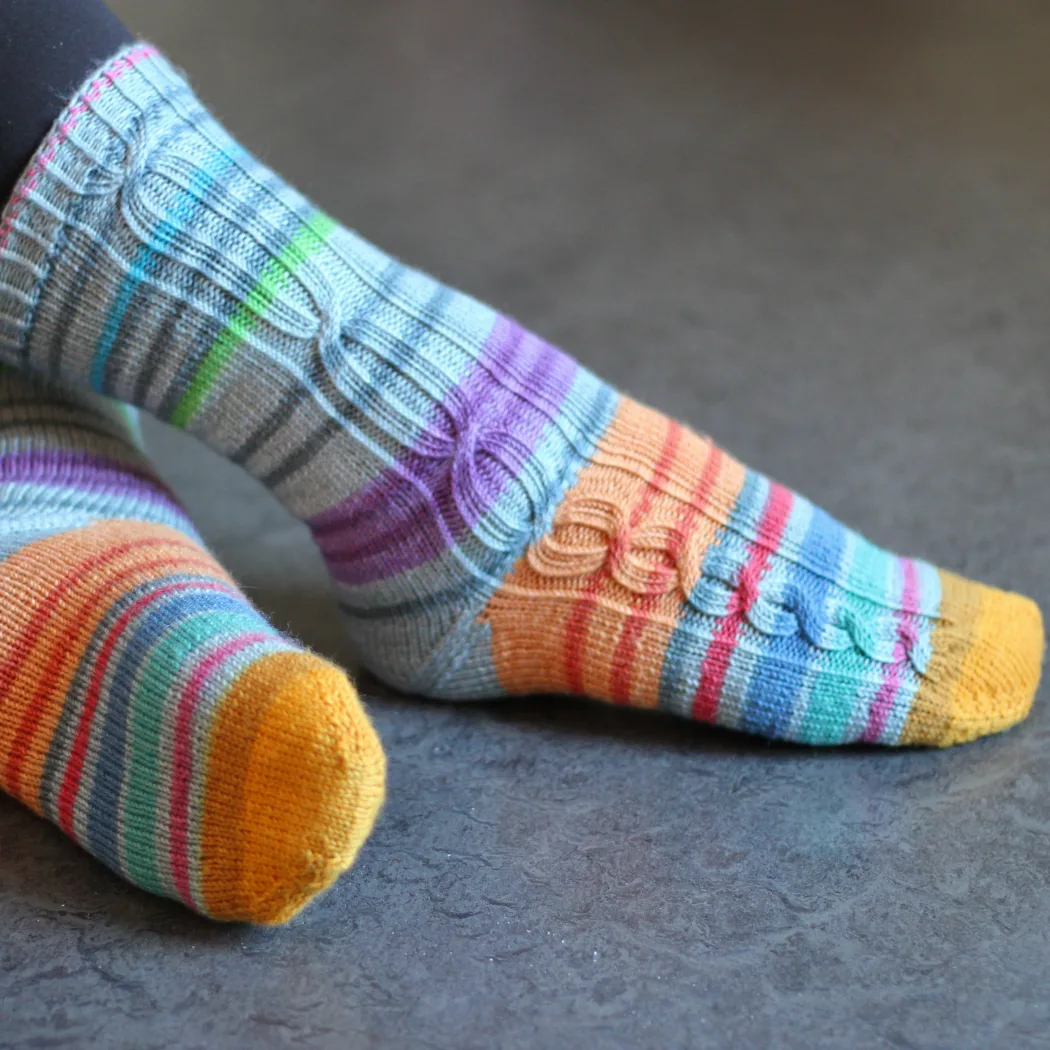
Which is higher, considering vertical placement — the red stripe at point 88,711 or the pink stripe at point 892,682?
the pink stripe at point 892,682

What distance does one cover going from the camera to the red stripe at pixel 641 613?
0.69 meters

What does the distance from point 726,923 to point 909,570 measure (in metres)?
0.24

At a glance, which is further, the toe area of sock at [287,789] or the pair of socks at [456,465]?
the pair of socks at [456,465]

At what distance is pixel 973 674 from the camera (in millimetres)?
699

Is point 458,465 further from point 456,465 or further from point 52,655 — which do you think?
point 52,655

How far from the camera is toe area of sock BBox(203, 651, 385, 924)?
1.77ft

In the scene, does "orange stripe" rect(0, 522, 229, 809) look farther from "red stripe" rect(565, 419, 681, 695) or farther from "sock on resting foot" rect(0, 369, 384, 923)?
"red stripe" rect(565, 419, 681, 695)

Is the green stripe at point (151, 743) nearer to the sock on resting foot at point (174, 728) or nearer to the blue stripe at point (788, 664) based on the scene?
the sock on resting foot at point (174, 728)

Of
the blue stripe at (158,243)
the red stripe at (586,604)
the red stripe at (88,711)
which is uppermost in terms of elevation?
the blue stripe at (158,243)

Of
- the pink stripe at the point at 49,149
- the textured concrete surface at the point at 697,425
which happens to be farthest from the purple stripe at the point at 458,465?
the pink stripe at the point at 49,149

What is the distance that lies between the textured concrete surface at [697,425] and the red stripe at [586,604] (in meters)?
0.04

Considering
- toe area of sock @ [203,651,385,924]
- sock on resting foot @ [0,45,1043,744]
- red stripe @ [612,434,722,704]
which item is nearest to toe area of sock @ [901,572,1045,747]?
sock on resting foot @ [0,45,1043,744]

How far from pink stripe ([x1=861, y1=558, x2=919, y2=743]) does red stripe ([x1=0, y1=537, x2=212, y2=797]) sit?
1.15 feet

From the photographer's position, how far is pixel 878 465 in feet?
3.20
